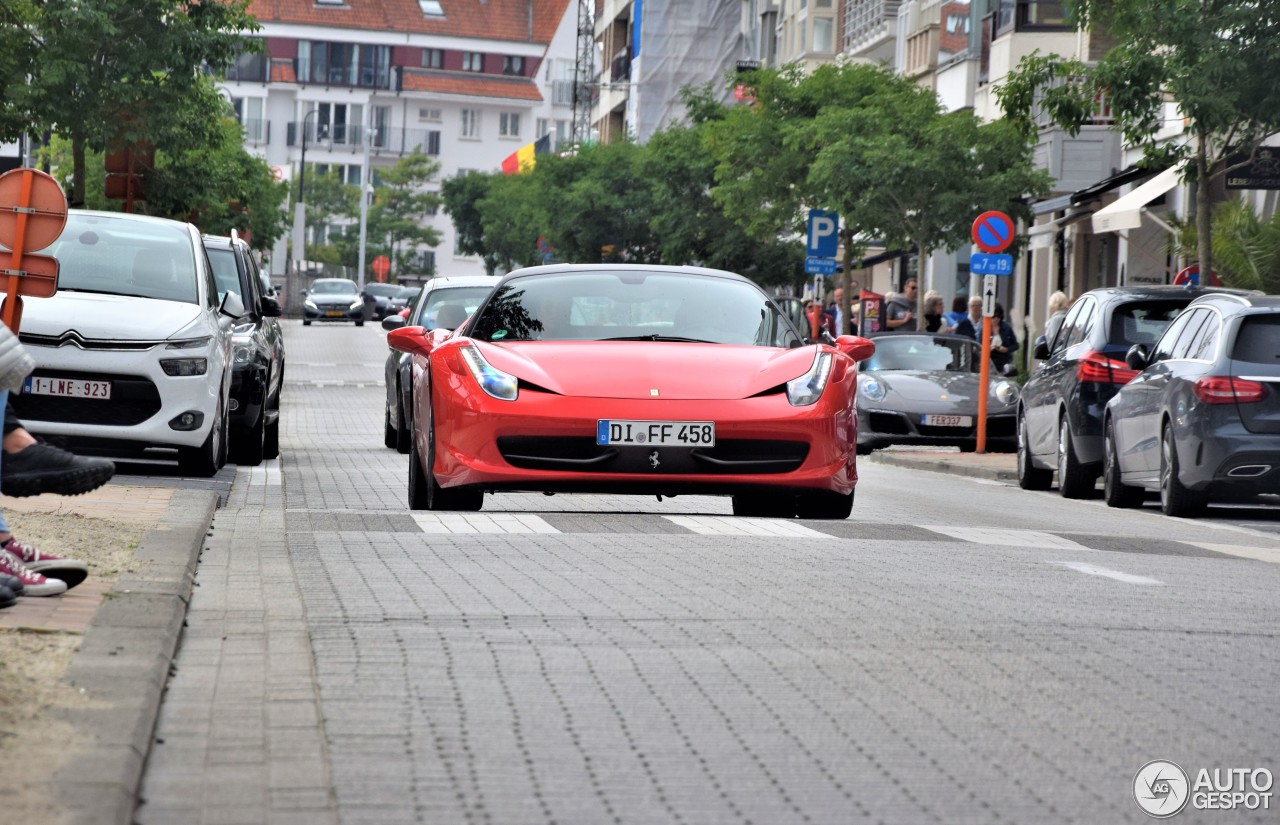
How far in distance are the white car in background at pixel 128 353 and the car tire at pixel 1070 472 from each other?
264 inches

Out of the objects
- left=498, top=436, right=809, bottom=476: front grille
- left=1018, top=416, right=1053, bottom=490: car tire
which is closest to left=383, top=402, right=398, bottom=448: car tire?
left=1018, top=416, right=1053, bottom=490: car tire

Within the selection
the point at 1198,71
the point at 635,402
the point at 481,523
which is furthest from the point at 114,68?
the point at 635,402

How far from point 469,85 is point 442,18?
438 cm

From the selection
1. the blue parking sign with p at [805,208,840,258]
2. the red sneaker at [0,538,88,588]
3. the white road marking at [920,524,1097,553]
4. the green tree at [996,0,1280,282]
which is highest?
the green tree at [996,0,1280,282]

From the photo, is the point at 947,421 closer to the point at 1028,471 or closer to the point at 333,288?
the point at 1028,471

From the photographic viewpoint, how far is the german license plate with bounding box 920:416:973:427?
26594 millimetres

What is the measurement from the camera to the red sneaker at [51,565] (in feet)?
26.0

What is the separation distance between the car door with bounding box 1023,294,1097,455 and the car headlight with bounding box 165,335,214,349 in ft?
22.9

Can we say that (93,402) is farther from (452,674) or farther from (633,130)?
(633,130)

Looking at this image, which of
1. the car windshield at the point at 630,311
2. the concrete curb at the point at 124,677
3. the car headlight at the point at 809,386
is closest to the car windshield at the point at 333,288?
the car windshield at the point at 630,311

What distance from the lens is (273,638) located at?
7.09 meters

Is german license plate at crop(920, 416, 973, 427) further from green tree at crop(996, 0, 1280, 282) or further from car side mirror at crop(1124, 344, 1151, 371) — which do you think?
car side mirror at crop(1124, 344, 1151, 371)

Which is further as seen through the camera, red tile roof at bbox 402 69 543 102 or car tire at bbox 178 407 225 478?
red tile roof at bbox 402 69 543 102

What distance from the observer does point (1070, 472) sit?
760 inches
